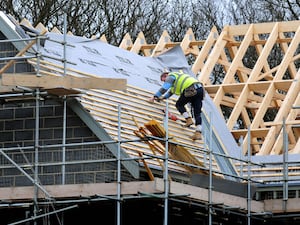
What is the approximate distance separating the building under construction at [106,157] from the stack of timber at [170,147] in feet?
0.07

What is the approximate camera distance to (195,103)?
25.9m

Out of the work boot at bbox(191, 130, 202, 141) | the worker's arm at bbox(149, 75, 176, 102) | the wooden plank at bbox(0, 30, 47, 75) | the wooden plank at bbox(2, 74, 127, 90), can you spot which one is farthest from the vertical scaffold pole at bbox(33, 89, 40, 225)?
the work boot at bbox(191, 130, 202, 141)

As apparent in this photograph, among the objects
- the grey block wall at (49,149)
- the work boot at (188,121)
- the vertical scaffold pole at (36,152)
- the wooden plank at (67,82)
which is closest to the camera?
the vertical scaffold pole at (36,152)

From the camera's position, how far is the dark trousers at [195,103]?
25.8 metres

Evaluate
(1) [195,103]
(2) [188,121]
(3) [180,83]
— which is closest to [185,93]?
(3) [180,83]

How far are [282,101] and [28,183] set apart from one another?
28.5 feet

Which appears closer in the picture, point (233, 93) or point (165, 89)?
point (165, 89)

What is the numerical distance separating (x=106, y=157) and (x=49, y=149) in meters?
1.01

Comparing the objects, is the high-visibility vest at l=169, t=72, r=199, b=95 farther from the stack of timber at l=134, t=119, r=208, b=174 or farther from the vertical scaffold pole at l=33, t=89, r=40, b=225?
the vertical scaffold pole at l=33, t=89, r=40, b=225

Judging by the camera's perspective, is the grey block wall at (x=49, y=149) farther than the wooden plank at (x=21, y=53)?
Yes

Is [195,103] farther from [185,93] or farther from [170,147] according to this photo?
[170,147]

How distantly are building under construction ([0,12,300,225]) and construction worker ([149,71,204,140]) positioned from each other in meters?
0.22

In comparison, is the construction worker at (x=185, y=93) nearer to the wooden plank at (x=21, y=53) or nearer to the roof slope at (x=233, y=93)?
the roof slope at (x=233, y=93)

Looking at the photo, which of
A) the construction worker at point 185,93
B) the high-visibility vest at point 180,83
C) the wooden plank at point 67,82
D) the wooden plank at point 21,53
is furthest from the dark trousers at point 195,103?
the wooden plank at point 21,53
